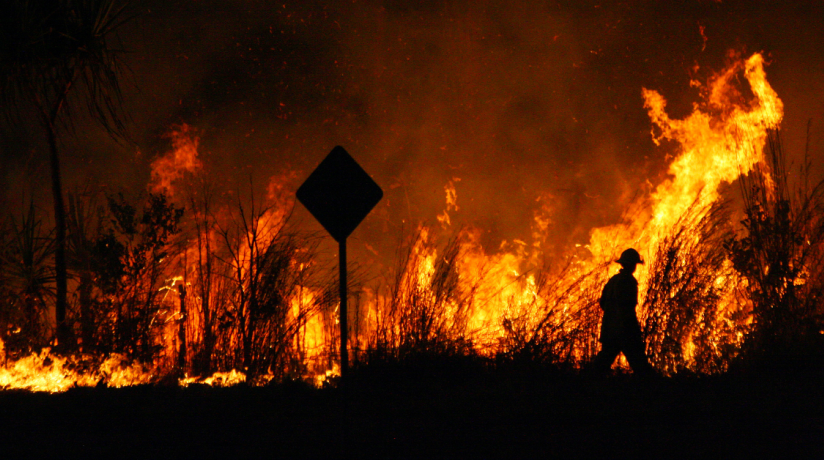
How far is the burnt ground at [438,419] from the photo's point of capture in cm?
457

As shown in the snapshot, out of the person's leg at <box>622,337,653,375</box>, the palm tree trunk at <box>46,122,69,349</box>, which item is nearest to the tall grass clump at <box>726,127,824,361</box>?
the person's leg at <box>622,337,653,375</box>

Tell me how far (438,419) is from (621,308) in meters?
2.99

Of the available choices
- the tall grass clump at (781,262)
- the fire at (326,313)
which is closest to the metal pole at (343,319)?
the fire at (326,313)

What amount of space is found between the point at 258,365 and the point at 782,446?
610cm

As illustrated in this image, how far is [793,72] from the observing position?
15.1 metres

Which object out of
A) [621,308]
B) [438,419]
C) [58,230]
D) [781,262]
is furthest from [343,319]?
[781,262]

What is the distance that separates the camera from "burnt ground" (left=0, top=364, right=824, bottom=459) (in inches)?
180

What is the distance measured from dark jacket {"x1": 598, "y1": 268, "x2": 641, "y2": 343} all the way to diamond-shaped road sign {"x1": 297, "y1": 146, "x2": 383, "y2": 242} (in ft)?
12.9

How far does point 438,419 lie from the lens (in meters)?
5.48

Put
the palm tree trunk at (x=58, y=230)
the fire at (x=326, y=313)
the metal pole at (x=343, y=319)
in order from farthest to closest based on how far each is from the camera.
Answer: the palm tree trunk at (x=58, y=230), the fire at (x=326, y=313), the metal pole at (x=343, y=319)

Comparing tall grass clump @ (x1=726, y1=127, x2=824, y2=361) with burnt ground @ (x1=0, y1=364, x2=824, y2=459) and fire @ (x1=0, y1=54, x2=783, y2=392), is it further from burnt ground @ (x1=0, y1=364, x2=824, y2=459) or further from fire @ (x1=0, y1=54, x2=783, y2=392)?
burnt ground @ (x1=0, y1=364, x2=824, y2=459)

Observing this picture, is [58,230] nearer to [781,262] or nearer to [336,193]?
[336,193]

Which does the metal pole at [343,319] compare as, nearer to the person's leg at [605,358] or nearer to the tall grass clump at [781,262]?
the person's leg at [605,358]

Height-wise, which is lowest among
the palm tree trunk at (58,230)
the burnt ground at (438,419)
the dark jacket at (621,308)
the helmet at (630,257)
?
the burnt ground at (438,419)
